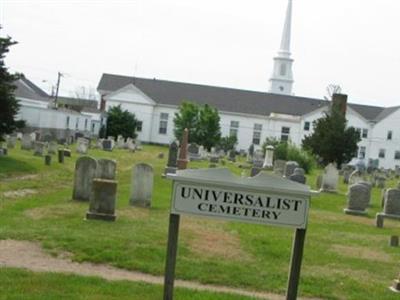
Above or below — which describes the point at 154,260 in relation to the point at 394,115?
below

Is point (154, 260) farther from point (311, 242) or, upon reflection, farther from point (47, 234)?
point (311, 242)

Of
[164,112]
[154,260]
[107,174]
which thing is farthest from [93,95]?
[154,260]

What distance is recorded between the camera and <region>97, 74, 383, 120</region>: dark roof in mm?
93875

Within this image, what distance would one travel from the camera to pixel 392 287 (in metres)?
10.8

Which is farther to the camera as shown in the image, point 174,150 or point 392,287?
point 174,150

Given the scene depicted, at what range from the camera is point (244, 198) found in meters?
7.35

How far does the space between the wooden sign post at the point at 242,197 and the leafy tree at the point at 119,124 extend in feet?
245

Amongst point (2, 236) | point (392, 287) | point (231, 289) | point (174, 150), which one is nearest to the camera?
point (231, 289)

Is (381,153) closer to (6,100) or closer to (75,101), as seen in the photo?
(75,101)

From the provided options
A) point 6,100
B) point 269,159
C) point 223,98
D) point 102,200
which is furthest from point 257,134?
point 102,200

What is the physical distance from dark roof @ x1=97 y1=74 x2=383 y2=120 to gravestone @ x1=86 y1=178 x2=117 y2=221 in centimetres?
7713

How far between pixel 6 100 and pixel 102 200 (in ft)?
53.1

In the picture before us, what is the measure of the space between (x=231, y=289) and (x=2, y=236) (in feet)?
14.5

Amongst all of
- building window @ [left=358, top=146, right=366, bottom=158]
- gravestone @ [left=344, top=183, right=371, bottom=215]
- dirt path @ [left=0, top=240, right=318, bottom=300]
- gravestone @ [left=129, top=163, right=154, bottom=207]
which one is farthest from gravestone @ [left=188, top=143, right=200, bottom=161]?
building window @ [left=358, top=146, right=366, bottom=158]
